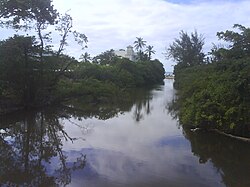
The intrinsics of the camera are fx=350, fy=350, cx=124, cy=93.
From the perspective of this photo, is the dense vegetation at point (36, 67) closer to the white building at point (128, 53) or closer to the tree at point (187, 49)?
the tree at point (187, 49)

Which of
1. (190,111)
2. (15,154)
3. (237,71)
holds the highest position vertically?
(237,71)

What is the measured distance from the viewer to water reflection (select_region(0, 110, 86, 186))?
999 cm

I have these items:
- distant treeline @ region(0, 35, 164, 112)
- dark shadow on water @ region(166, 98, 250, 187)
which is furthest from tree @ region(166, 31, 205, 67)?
dark shadow on water @ region(166, 98, 250, 187)

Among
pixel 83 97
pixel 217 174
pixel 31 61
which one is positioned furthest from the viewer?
pixel 83 97

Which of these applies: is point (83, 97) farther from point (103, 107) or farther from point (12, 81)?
point (12, 81)

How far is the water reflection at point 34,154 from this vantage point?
32.8 feet

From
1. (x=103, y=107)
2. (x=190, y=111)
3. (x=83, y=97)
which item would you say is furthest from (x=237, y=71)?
(x=83, y=97)

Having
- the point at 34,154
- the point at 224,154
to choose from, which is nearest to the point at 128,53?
the point at 224,154

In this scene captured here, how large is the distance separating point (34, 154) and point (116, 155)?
3.03 m

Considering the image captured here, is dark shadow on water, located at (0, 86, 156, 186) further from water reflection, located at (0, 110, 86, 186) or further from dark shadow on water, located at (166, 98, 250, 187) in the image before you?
dark shadow on water, located at (166, 98, 250, 187)

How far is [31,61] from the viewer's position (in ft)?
83.5

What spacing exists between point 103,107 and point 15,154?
595 inches

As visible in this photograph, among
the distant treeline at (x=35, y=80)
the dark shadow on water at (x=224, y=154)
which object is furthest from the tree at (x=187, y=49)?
the dark shadow on water at (x=224, y=154)

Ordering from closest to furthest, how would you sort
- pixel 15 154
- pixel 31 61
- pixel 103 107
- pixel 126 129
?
1. pixel 15 154
2. pixel 126 129
3. pixel 31 61
4. pixel 103 107
